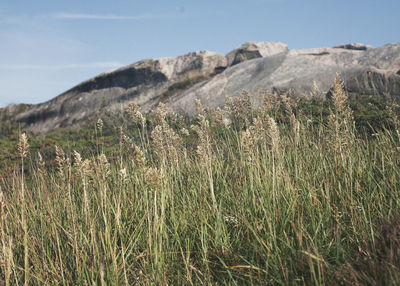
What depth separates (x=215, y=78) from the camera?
17453mm

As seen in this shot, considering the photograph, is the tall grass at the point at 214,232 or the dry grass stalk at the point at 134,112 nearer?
the tall grass at the point at 214,232

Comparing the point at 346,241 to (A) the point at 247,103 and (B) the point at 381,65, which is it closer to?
(A) the point at 247,103

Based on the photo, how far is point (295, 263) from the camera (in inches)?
72.2

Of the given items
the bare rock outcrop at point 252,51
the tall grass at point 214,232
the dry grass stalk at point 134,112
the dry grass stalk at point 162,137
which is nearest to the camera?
the tall grass at point 214,232

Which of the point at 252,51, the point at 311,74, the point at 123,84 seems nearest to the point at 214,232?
the point at 311,74

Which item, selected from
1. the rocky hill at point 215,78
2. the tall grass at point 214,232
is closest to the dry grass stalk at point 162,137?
the tall grass at point 214,232

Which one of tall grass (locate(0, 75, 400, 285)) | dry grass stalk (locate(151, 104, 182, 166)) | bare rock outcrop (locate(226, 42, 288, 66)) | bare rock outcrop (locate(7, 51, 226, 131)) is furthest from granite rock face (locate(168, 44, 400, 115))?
bare rock outcrop (locate(7, 51, 226, 131))

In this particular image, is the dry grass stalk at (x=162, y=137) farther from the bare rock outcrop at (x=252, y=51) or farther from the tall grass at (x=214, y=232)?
the bare rock outcrop at (x=252, y=51)

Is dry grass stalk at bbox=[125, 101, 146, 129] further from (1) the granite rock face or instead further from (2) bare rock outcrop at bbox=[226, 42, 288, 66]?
(2) bare rock outcrop at bbox=[226, 42, 288, 66]

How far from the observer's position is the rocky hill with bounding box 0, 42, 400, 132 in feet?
42.3

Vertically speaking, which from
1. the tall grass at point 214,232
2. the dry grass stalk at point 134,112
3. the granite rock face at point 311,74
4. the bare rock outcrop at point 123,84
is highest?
the bare rock outcrop at point 123,84

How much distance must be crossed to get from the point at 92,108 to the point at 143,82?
5.19 m

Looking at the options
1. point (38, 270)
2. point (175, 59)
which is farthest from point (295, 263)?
point (175, 59)

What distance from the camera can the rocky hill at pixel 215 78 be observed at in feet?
42.3
